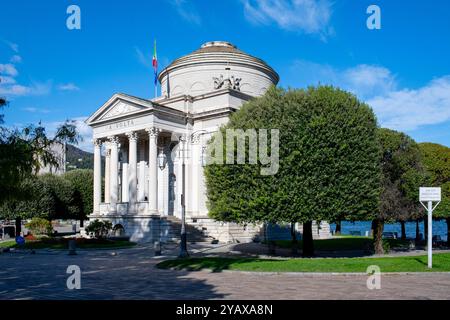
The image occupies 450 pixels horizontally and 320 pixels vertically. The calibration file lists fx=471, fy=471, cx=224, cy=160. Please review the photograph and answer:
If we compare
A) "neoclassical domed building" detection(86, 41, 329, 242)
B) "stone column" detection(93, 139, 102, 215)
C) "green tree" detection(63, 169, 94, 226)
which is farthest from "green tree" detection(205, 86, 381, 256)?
"green tree" detection(63, 169, 94, 226)

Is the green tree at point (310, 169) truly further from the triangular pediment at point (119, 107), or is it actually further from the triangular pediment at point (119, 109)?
the triangular pediment at point (119, 109)

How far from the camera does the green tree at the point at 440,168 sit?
3812 cm

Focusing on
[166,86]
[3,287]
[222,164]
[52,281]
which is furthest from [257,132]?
[166,86]

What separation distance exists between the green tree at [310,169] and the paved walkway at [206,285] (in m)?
7.90

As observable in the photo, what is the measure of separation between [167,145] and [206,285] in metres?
34.4

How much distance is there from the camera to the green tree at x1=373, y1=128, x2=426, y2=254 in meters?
32.7

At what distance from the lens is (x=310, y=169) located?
2750 centimetres

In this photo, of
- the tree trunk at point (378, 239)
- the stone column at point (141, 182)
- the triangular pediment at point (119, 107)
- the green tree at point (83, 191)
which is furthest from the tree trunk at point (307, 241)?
the green tree at point (83, 191)

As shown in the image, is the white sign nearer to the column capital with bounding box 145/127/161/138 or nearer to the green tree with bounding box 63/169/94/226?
the column capital with bounding box 145/127/161/138

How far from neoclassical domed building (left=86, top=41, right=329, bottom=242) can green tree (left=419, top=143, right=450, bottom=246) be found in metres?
16.5

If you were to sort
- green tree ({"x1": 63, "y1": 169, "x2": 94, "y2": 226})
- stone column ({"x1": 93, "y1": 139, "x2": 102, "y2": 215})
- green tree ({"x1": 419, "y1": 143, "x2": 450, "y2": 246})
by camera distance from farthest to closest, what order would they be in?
green tree ({"x1": 63, "y1": 169, "x2": 94, "y2": 226}) → stone column ({"x1": 93, "y1": 139, "x2": 102, "y2": 215}) → green tree ({"x1": 419, "y1": 143, "x2": 450, "y2": 246})

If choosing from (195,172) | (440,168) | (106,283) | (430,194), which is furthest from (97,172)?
(430,194)

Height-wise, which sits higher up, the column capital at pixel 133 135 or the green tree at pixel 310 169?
the column capital at pixel 133 135
